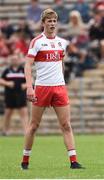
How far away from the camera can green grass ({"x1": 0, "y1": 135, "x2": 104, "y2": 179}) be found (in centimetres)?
1105

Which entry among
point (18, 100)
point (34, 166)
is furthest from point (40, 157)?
point (18, 100)

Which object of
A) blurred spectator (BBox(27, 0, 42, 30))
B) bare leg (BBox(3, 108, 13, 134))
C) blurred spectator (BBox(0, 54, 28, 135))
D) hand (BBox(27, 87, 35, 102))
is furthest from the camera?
blurred spectator (BBox(27, 0, 42, 30))

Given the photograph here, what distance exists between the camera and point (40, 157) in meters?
15.0

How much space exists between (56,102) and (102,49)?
42.4 feet

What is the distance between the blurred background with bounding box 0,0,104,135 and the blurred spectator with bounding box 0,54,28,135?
0.38m

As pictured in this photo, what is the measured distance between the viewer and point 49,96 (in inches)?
469

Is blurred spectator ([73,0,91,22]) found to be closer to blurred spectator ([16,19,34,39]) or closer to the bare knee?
blurred spectator ([16,19,34,39])

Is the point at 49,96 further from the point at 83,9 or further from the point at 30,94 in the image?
the point at 83,9

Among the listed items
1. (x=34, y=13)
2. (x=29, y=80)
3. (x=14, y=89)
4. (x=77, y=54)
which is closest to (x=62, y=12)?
(x=34, y=13)

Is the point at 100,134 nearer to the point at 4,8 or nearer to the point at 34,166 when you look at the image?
the point at 4,8

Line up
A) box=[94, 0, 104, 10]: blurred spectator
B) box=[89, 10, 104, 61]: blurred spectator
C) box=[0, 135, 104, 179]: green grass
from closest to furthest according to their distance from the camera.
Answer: box=[0, 135, 104, 179]: green grass
box=[89, 10, 104, 61]: blurred spectator
box=[94, 0, 104, 10]: blurred spectator

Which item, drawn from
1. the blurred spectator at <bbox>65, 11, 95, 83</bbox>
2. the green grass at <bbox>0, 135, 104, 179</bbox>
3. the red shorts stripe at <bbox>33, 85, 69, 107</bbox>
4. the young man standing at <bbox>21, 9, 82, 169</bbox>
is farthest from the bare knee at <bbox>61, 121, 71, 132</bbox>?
the blurred spectator at <bbox>65, 11, 95, 83</bbox>

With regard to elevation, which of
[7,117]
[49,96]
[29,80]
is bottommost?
[7,117]

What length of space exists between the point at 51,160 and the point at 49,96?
8.05 feet
